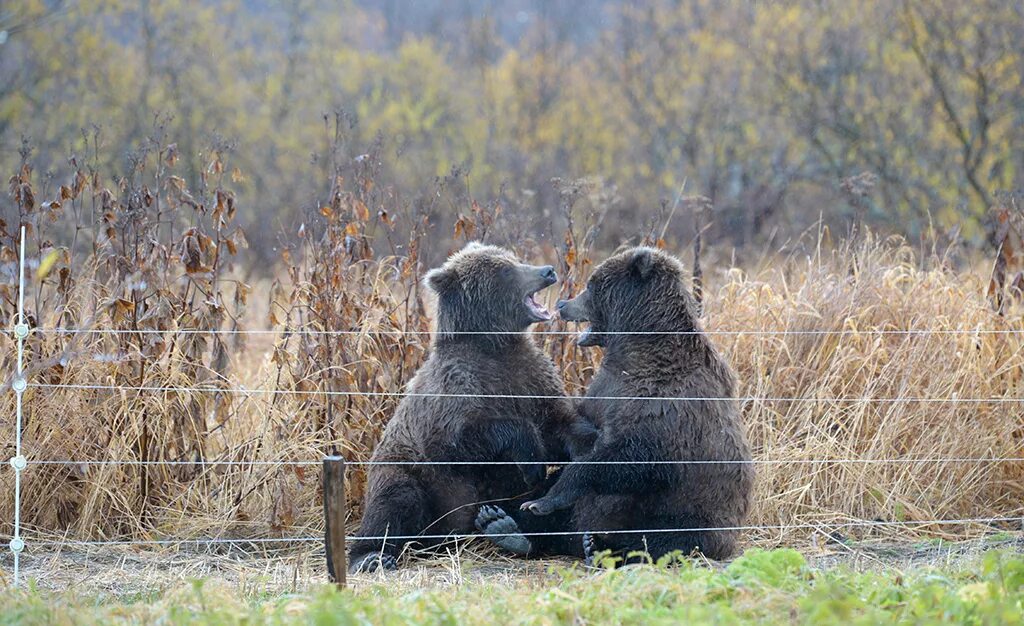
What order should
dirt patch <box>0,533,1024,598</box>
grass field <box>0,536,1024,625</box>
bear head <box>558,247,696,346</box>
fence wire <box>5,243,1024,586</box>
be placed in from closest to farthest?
grass field <box>0,536,1024,625</box>, dirt patch <box>0,533,1024,598</box>, fence wire <box>5,243,1024,586</box>, bear head <box>558,247,696,346</box>

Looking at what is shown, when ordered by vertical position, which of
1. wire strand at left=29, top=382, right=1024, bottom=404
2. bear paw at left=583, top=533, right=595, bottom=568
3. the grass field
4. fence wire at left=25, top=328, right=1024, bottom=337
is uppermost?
fence wire at left=25, top=328, right=1024, bottom=337

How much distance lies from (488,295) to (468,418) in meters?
0.81

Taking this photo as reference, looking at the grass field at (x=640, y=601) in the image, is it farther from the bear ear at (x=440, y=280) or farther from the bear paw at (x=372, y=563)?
the bear ear at (x=440, y=280)

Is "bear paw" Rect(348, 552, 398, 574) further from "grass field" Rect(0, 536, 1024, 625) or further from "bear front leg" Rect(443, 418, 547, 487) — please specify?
"grass field" Rect(0, 536, 1024, 625)

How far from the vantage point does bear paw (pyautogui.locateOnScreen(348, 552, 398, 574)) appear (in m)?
5.93

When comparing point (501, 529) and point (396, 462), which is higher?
point (396, 462)

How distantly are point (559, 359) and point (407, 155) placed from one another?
61.0 feet

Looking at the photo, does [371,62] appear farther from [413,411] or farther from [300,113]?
[413,411]

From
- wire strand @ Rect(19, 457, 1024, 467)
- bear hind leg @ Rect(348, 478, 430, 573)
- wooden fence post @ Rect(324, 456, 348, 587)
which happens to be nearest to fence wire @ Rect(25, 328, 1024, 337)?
wire strand @ Rect(19, 457, 1024, 467)

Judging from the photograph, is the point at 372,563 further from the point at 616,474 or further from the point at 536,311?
the point at 536,311

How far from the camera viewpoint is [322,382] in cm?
735

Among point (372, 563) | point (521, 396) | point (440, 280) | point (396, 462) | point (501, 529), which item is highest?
point (440, 280)

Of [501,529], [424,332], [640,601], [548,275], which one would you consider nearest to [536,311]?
[548,275]

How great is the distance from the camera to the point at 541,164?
24.5 meters
